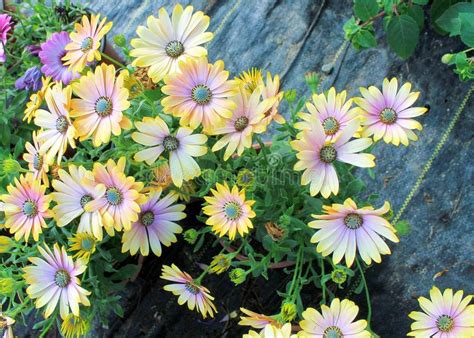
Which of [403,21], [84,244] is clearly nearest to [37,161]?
[84,244]

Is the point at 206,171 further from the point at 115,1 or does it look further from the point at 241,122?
the point at 115,1

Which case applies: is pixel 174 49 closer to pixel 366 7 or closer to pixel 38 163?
pixel 38 163

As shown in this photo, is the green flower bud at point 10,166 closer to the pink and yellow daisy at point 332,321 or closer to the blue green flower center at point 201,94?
the blue green flower center at point 201,94

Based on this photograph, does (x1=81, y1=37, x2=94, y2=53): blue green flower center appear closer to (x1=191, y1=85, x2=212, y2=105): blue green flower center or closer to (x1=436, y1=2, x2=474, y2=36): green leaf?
(x1=191, y1=85, x2=212, y2=105): blue green flower center

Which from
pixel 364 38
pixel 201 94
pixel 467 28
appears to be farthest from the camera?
pixel 364 38

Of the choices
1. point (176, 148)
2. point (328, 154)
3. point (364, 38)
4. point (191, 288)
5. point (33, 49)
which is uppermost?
point (364, 38)

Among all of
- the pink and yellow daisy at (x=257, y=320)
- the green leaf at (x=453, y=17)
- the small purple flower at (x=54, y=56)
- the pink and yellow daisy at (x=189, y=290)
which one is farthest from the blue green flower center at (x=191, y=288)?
the green leaf at (x=453, y=17)
